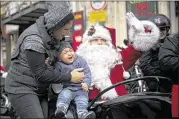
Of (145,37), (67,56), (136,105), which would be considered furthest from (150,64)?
(67,56)

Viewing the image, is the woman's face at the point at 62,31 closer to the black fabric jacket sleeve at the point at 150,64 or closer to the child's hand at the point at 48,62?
the child's hand at the point at 48,62

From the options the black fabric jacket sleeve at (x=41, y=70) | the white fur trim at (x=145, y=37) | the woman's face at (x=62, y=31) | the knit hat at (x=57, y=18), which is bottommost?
the black fabric jacket sleeve at (x=41, y=70)

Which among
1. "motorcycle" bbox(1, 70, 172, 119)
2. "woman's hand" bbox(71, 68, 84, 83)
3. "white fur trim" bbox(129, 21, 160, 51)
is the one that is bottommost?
"motorcycle" bbox(1, 70, 172, 119)

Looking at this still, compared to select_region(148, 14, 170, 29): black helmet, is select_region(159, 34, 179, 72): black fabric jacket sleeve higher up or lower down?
lower down

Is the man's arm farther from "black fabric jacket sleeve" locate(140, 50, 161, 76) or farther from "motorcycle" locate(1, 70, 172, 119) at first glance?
"motorcycle" locate(1, 70, 172, 119)

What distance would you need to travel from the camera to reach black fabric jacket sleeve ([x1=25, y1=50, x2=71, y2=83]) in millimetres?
3250

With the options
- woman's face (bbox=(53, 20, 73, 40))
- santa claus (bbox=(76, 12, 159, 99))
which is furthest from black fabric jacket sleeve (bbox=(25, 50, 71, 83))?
santa claus (bbox=(76, 12, 159, 99))

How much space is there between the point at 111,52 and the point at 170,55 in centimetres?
158

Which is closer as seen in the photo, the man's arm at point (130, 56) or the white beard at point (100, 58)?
the man's arm at point (130, 56)

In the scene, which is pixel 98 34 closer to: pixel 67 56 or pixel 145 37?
pixel 145 37

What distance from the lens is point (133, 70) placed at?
5426 millimetres

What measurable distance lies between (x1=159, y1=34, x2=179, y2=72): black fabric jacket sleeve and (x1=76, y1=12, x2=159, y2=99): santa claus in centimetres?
74

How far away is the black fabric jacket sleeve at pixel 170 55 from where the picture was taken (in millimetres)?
3463

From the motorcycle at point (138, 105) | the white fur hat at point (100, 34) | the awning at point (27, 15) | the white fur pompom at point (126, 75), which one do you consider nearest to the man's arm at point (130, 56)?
the white fur pompom at point (126, 75)
